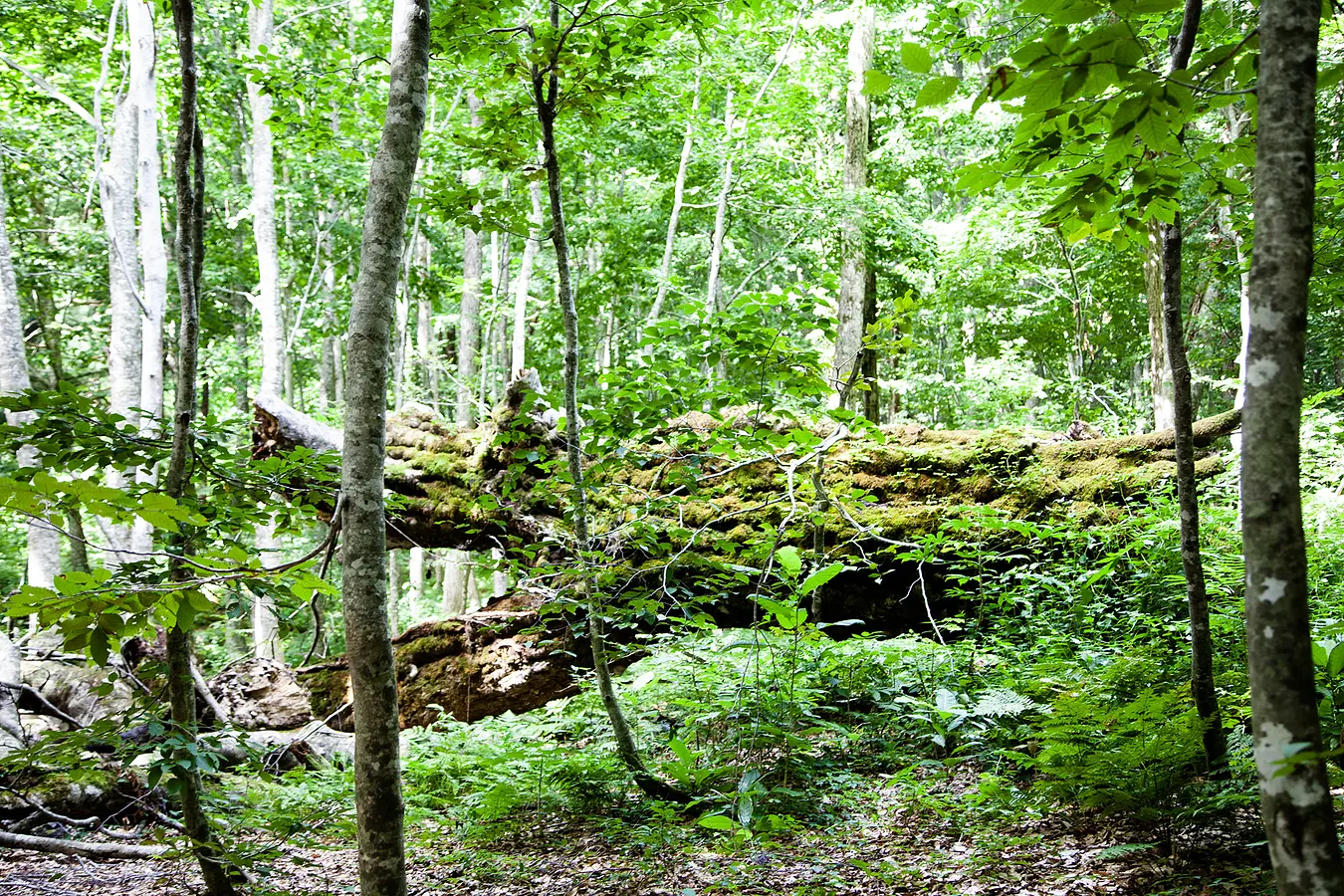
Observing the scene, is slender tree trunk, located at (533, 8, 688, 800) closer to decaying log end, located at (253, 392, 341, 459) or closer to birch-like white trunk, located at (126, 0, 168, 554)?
decaying log end, located at (253, 392, 341, 459)

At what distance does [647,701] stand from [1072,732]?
9.62 ft

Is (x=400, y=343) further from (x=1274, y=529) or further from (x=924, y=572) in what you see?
A: (x=1274, y=529)

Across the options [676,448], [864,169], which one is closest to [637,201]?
[864,169]

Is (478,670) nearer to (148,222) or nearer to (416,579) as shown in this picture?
(148,222)

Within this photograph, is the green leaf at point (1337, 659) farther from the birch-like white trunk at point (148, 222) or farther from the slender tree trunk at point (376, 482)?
the birch-like white trunk at point (148, 222)

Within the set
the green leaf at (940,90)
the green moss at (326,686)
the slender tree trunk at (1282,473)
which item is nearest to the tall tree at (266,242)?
the green moss at (326,686)

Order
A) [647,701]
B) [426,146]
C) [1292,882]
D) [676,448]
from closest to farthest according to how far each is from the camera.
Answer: [1292,882] < [676,448] < [647,701] < [426,146]

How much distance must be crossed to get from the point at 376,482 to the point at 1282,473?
2658 millimetres

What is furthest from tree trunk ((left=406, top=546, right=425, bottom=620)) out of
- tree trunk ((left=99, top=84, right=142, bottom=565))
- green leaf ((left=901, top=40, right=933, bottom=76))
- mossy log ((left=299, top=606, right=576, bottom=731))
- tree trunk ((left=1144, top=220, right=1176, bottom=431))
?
green leaf ((left=901, top=40, right=933, bottom=76))

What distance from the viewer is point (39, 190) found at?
15109 mm

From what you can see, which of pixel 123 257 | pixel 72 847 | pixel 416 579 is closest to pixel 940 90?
pixel 72 847

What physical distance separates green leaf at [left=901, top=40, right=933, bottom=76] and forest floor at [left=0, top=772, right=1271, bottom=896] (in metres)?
2.93

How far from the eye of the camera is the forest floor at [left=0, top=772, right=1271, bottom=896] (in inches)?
119

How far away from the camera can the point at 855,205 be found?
11.5m
